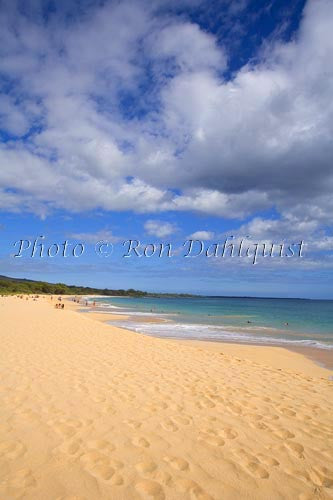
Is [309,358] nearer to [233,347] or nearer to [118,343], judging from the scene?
[233,347]

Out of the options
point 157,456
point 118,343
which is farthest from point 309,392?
point 118,343

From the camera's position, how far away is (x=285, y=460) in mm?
3918

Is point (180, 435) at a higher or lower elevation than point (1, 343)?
higher

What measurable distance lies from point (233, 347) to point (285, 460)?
1285 cm

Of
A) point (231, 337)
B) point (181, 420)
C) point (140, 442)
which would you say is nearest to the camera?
point (140, 442)

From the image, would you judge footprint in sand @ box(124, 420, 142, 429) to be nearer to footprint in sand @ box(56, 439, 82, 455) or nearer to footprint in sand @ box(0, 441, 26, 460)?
footprint in sand @ box(56, 439, 82, 455)

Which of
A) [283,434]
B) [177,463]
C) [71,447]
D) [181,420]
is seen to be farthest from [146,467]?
[283,434]

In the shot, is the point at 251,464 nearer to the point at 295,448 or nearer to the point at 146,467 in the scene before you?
the point at 295,448

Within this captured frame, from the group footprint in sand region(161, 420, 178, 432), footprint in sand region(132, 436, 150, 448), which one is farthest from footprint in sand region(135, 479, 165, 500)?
footprint in sand region(161, 420, 178, 432)

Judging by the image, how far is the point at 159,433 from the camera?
4.43 metres

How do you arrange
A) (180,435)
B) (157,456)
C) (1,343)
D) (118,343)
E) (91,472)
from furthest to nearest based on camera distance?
(118,343)
(1,343)
(180,435)
(157,456)
(91,472)

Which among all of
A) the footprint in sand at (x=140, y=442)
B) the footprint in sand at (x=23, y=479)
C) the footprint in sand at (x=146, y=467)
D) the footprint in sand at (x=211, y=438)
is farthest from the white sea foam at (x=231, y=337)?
the footprint in sand at (x=23, y=479)

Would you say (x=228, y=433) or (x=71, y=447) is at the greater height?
(x=228, y=433)

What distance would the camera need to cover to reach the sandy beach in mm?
3283
